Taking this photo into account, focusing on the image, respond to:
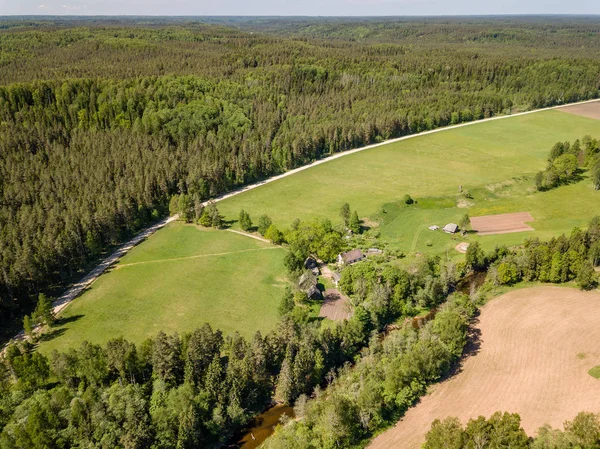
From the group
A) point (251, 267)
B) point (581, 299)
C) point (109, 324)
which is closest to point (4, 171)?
point (109, 324)

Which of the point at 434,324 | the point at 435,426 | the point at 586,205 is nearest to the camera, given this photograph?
the point at 435,426

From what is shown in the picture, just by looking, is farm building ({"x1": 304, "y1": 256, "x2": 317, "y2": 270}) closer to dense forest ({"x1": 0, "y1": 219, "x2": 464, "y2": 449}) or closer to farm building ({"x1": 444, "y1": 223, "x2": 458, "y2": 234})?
dense forest ({"x1": 0, "y1": 219, "x2": 464, "y2": 449})

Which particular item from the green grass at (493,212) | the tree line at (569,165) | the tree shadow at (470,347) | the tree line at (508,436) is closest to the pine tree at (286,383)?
the tree line at (508,436)

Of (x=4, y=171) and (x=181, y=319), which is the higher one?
(x=4, y=171)

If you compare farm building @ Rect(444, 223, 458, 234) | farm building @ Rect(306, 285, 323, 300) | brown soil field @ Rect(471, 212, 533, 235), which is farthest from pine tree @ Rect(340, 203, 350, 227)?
brown soil field @ Rect(471, 212, 533, 235)

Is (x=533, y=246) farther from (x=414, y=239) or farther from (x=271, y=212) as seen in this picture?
(x=271, y=212)

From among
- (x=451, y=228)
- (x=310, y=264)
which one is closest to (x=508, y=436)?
(x=310, y=264)

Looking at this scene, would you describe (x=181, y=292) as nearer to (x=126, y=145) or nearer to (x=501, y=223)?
(x=501, y=223)
